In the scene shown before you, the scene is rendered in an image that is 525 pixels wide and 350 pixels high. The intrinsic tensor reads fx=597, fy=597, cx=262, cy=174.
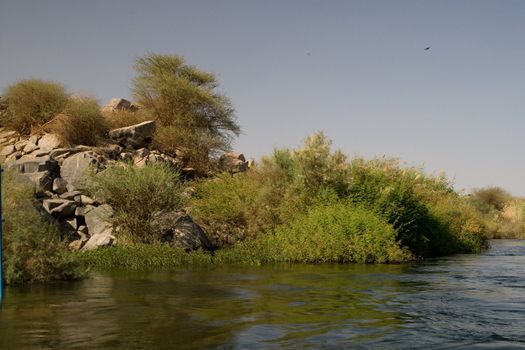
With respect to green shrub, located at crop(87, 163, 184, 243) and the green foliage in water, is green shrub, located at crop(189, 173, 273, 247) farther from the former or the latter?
the green foliage in water

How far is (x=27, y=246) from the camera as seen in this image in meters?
15.6

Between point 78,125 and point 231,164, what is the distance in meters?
10.5

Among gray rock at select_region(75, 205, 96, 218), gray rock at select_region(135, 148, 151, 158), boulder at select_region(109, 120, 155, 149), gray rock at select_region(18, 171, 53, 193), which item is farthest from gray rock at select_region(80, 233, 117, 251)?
boulder at select_region(109, 120, 155, 149)

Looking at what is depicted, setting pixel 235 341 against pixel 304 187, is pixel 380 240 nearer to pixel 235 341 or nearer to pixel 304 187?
pixel 304 187

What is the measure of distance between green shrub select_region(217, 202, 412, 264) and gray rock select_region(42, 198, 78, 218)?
709cm

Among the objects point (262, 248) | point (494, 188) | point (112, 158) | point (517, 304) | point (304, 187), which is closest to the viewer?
point (517, 304)

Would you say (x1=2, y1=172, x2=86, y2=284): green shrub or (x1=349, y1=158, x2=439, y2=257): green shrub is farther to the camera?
(x1=349, y1=158, x2=439, y2=257): green shrub

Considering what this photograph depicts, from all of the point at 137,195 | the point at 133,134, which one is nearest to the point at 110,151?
the point at 133,134

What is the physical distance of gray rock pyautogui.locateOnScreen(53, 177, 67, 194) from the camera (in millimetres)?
27906

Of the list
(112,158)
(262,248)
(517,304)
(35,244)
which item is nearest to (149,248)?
(262,248)

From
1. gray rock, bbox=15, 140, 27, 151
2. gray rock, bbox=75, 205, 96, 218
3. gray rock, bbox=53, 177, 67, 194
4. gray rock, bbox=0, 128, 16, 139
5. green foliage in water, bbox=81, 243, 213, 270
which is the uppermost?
gray rock, bbox=0, 128, 16, 139

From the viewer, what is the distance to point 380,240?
78.1ft

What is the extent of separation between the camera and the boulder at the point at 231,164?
39.9 metres

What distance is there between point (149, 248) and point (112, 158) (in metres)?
11.5
